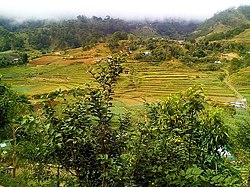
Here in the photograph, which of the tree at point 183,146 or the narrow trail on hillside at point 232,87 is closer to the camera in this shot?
the tree at point 183,146

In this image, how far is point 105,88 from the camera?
2865mm

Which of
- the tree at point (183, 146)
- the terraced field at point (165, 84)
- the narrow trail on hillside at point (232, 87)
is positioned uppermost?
the tree at point (183, 146)

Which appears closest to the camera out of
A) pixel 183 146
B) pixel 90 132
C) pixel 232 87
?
pixel 90 132

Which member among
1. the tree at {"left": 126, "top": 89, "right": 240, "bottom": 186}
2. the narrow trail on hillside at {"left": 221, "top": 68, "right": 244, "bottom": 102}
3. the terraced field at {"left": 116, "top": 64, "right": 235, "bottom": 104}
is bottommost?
the narrow trail on hillside at {"left": 221, "top": 68, "right": 244, "bottom": 102}

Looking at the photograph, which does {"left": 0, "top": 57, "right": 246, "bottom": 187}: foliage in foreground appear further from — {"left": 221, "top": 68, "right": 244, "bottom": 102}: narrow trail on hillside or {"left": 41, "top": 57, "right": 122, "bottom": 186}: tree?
{"left": 221, "top": 68, "right": 244, "bottom": 102}: narrow trail on hillside

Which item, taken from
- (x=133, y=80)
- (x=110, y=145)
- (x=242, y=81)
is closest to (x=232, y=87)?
(x=242, y=81)

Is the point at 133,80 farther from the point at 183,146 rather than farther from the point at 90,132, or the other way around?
the point at 90,132

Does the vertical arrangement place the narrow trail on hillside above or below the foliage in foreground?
below

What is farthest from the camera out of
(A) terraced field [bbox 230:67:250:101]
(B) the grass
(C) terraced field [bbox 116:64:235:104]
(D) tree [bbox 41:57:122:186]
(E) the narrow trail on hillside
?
(A) terraced field [bbox 230:67:250:101]

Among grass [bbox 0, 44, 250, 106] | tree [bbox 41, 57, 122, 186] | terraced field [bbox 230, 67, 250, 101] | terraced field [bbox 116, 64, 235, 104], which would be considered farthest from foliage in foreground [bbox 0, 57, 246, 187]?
terraced field [bbox 230, 67, 250, 101]

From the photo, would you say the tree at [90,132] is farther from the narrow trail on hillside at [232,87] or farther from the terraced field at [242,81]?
the terraced field at [242,81]

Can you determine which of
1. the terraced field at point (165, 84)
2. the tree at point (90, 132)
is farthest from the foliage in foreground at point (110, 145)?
the terraced field at point (165, 84)

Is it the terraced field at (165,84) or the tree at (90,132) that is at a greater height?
the tree at (90,132)

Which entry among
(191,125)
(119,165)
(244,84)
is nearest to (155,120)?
(191,125)
